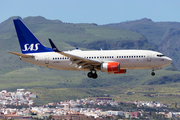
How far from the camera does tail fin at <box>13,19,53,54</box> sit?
79.5 metres

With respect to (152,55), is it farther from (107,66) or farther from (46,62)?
(46,62)

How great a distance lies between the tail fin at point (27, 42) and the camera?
79500 mm

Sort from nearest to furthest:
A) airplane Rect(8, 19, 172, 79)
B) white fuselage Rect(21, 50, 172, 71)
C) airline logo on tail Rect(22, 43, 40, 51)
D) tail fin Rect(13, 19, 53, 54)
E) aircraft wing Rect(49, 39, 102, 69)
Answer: aircraft wing Rect(49, 39, 102, 69), airplane Rect(8, 19, 172, 79), white fuselage Rect(21, 50, 172, 71), tail fin Rect(13, 19, 53, 54), airline logo on tail Rect(22, 43, 40, 51)

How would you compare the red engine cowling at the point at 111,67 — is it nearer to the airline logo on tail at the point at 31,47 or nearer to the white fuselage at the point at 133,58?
the white fuselage at the point at 133,58

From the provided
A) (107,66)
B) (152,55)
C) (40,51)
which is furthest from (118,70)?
(40,51)

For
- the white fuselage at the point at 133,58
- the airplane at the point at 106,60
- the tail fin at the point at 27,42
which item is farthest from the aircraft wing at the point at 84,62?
the tail fin at the point at 27,42

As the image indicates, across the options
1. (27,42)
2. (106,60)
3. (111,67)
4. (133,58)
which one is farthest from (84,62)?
(27,42)

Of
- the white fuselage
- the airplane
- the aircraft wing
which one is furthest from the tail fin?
the aircraft wing

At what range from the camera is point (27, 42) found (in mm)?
80250

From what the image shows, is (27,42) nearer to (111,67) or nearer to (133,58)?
(111,67)

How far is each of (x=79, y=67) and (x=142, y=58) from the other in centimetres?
1223

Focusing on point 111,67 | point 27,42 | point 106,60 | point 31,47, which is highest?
point 27,42

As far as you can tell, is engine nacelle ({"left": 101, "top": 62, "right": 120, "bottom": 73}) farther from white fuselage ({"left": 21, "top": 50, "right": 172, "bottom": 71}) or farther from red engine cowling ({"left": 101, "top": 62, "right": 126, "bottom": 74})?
white fuselage ({"left": 21, "top": 50, "right": 172, "bottom": 71})

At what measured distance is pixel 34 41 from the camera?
264ft
